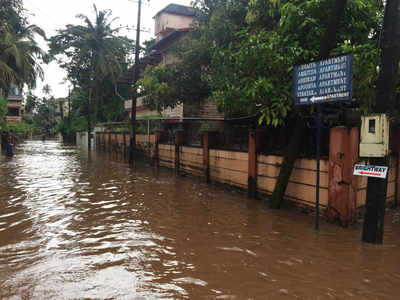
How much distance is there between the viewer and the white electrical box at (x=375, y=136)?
432 centimetres

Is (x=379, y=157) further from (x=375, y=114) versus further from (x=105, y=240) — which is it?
(x=105, y=240)

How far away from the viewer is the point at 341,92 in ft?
16.4

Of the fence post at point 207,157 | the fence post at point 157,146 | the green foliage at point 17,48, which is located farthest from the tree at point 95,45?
the fence post at point 207,157

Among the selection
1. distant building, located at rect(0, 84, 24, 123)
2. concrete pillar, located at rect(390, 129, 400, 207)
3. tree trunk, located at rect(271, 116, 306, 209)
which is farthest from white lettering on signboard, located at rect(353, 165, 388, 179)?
distant building, located at rect(0, 84, 24, 123)

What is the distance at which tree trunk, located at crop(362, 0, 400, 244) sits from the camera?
14.2 feet

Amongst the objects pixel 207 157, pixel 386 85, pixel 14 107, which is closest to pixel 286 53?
pixel 386 85

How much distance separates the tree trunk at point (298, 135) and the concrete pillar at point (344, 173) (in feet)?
2.79

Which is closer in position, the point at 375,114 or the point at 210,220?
the point at 375,114

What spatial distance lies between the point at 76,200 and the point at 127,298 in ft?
17.1

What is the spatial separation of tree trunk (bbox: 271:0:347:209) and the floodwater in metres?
0.48

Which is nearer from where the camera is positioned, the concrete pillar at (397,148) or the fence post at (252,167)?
the concrete pillar at (397,148)

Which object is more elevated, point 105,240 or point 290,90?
point 290,90

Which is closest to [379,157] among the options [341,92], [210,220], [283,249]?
[341,92]

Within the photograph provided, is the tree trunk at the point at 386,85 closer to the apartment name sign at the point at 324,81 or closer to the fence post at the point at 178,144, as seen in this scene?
the apartment name sign at the point at 324,81
